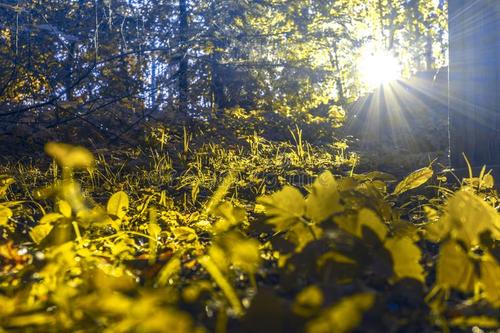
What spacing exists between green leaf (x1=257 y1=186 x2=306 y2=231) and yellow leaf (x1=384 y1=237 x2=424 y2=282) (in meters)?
0.20

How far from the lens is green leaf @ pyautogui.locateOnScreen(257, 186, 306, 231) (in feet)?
3.51

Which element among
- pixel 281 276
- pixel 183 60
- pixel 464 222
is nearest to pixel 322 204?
pixel 281 276

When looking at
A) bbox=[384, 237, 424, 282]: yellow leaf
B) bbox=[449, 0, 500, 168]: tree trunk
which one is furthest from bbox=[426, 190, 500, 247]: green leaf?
bbox=[449, 0, 500, 168]: tree trunk

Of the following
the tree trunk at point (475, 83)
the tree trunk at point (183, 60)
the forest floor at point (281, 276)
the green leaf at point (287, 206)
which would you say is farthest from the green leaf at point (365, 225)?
the tree trunk at point (183, 60)

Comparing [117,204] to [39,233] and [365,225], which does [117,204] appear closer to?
[39,233]

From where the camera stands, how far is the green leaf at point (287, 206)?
1071 mm

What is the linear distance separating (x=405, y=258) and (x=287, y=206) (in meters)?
0.26

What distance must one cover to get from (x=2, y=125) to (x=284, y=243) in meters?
3.82

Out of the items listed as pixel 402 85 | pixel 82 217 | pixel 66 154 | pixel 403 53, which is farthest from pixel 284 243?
pixel 403 53

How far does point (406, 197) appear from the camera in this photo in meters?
2.57

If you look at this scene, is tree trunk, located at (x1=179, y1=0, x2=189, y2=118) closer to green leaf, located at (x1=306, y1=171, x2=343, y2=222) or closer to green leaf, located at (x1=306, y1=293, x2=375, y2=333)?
green leaf, located at (x1=306, y1=171, x2=343, y2=222)

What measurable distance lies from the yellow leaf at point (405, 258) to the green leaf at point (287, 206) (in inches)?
7.8

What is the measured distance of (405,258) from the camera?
94 centimetres

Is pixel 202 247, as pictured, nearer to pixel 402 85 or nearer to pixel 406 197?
pixel 406 197
